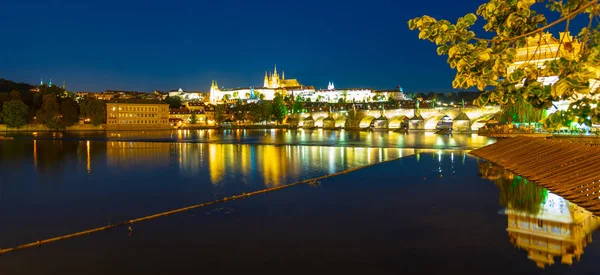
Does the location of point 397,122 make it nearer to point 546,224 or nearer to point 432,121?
point 432,121

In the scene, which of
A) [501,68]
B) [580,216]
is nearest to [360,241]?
[580,216]

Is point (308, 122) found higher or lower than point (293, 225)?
higher

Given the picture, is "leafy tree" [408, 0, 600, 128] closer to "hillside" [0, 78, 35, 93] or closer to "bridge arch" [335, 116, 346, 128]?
"bridge arch" [335, 116, 346, 128]

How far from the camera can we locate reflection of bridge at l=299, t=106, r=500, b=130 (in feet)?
249

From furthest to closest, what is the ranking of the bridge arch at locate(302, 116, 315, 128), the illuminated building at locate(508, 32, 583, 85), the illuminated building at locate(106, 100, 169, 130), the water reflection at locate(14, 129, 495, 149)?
the bridge arch at locate(302, 116, 315, 128) < the illuminated building at locate(106, 100, 169, 130) < the water reflection at locate(14, 129, 495, 149) < the illuminated building at locate(508, 32, 583, 85)

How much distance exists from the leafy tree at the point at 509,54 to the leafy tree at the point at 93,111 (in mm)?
89334

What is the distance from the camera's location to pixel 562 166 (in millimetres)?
16172

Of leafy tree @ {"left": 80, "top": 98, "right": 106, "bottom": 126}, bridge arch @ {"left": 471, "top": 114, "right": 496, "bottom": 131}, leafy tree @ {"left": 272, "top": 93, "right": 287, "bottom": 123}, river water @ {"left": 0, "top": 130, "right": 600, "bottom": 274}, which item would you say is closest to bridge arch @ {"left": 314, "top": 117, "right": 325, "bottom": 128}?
leafy tree @ {"left": 272, "top": 93, "right": 287, "bottom": 123}

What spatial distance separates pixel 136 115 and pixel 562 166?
9019 cm

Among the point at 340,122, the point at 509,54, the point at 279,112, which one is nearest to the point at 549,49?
the point at 509,54

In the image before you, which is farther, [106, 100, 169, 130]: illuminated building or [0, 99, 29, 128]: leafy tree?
[106, 100, 169, 130]: illuminated building

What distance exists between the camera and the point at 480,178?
1805 cm

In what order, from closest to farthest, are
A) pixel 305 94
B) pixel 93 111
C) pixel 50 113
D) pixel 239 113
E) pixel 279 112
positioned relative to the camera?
1. pixel 50 113
2. pixel 93 111
3. pixel 279 112
4. pixel 239 113
5. pixel 305 94

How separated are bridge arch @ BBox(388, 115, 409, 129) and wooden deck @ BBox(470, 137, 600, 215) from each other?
66745mm
